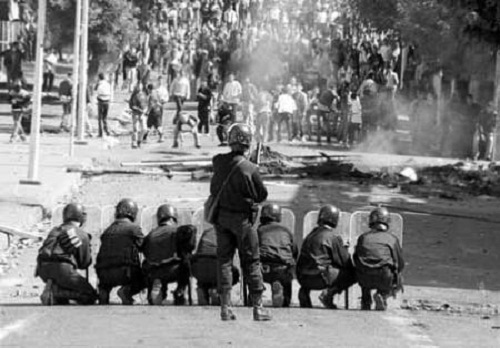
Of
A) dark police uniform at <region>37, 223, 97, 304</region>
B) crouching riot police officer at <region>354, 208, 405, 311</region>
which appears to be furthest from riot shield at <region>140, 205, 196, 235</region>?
crouching riot police officer at <region>354, 208, 405, 311</region>

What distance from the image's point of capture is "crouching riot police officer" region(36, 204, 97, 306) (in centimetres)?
1449

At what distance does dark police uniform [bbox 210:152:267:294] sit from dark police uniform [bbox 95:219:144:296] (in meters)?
1.58

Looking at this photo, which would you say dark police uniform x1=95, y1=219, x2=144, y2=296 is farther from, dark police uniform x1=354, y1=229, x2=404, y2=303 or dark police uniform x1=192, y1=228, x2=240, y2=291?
dark police uniform x1=354, y1=229, x2=404, y2=303

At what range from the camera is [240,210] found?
13367mm

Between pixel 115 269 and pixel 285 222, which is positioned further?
A: pixel 285 222

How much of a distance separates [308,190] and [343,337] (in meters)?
15.1

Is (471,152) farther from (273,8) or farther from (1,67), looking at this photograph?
(1,67)

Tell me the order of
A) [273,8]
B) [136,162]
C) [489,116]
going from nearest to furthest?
1. [136,162]
2. [489,116]
3. [273,8]

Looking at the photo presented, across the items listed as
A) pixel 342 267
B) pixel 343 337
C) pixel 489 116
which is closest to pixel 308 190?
pixel 489 116

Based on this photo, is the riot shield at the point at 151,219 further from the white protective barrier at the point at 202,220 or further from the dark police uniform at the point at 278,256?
the dark police uniform at the point at 278,256

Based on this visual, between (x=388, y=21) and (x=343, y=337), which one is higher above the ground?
(x=388, y=21)

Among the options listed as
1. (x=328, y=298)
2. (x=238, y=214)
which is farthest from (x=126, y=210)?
(x=328, y=298)

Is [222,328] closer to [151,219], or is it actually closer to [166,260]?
[166,260]

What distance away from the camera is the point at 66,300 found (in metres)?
14.6
